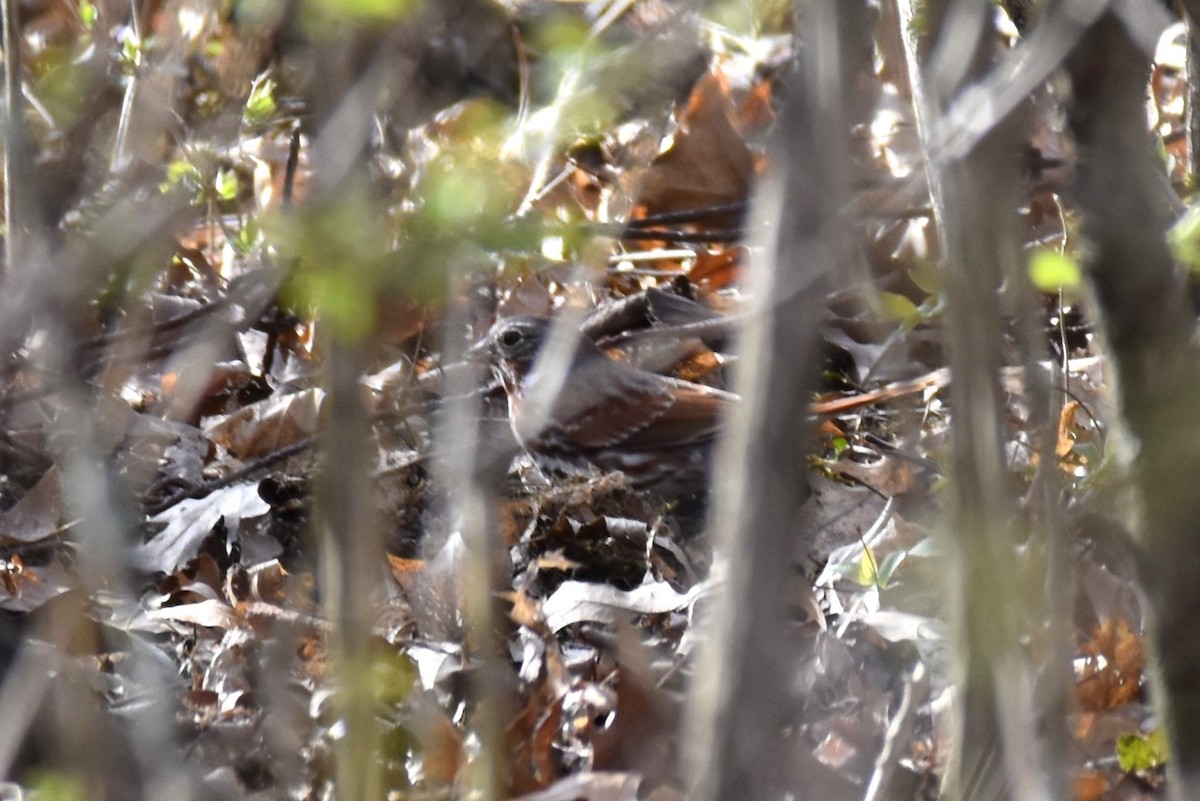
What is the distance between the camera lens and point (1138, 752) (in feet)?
9.16

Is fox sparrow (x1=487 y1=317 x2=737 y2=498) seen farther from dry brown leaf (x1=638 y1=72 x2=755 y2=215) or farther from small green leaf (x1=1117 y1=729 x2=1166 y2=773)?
small green leaf (x1=1117 y1=729 x2=1166 y2=773)

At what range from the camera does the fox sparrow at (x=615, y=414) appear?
228 inches

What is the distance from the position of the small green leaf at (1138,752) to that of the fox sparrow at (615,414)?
270cm

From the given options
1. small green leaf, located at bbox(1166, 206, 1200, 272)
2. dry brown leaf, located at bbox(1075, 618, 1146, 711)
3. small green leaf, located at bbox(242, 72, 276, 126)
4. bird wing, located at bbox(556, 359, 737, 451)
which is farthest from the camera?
bird wing, located at bbox(556, 359, 737, 451)

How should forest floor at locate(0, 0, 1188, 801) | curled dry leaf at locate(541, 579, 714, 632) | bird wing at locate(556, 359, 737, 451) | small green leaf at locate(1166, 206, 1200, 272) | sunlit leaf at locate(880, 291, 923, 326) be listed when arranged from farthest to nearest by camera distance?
bird wing at locate(556, 359, 737, 451), curled dry leaf at locate(541, 579, 714, 632), sunlit leaf at locate(880, 291, 923, 326), small green leaf at locate(1166, 206, 1200, 272), forest floor at locate(0, 0, 1188, 801)

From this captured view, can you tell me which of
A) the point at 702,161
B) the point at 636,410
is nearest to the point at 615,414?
the point at 636,410

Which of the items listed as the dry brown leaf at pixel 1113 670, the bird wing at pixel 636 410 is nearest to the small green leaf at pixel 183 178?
the dry brown leaf at pixel 1113 670

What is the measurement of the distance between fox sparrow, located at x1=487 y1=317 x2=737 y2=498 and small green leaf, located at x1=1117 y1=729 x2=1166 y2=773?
2696 mm

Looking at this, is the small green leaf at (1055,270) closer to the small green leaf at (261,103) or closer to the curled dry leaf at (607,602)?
the small green leaf at (261,103)

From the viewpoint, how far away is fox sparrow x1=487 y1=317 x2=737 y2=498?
5.80 meters

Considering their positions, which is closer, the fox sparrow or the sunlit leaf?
the sunlit leaf

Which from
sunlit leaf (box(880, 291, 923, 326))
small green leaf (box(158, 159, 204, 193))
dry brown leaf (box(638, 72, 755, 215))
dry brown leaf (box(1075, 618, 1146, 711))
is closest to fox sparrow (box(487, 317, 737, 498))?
dry brown leaf (box(638, 72, 755, 215))

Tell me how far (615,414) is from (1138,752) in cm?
379

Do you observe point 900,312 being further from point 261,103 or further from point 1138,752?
point 261,103
